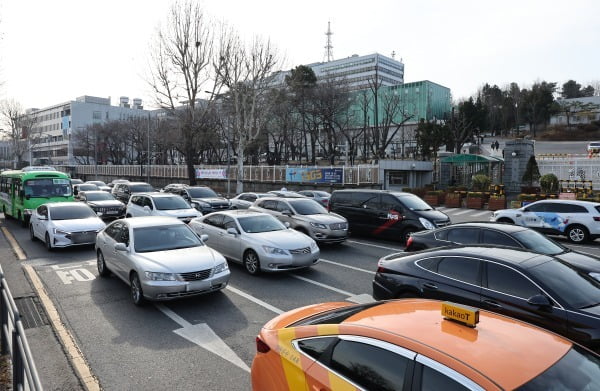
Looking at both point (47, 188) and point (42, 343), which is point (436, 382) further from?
point (47, 188)

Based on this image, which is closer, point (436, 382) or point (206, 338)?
point (436, 382)

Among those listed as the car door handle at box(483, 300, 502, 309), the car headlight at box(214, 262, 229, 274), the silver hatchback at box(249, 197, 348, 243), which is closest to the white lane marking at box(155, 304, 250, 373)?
the car headlight at box(214, 262, 229, 274)

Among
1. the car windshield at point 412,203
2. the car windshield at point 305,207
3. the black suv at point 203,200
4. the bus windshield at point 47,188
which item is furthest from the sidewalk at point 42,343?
the black suv at point 203,200

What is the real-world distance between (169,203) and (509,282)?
44.5 feet

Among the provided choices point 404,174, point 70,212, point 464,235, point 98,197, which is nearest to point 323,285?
point 464,235

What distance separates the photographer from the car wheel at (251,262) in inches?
374

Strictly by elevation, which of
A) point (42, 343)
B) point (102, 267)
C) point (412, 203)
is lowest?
point (42, 343)

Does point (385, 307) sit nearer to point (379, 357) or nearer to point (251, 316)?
point (379, 357)

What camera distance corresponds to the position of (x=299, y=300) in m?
7.86

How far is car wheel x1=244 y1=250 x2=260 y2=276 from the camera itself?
31.1 ft

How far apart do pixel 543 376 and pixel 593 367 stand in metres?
0.54

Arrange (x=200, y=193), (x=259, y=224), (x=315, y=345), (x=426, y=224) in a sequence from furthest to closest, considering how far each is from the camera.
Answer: (x=200, y=193) < (x=426, y=224) < (x=259, y=224) < (x=315, y=345)

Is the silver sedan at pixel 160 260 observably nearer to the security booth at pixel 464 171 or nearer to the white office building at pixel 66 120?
the security booth at pixel 464 171

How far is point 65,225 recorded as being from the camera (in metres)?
12.3
